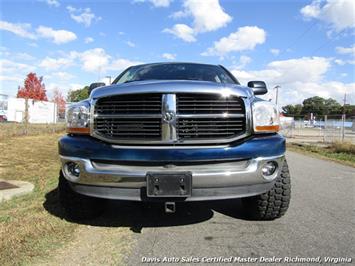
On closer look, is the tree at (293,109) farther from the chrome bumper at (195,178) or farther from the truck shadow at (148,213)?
the chrome bumper at (195,178)

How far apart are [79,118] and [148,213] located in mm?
1523

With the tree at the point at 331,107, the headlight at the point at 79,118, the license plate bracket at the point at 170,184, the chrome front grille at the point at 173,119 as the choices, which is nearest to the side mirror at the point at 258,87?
the chrome front grille at the point at 173,119

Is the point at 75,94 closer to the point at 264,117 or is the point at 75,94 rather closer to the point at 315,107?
the point at 315,107

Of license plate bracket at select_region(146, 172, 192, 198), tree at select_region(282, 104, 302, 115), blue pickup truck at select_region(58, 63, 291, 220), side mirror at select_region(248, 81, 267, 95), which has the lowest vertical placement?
license plate bracket at select_region(146, 172, 192, 198)

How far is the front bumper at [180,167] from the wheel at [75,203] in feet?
1.44

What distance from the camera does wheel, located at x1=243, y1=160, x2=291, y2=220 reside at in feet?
13.7

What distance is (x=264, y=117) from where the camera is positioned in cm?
382

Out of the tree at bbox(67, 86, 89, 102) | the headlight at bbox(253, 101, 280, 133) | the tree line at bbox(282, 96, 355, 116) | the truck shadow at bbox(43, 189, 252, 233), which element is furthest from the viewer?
the tree line at bbox(282, 96, 355, 116)

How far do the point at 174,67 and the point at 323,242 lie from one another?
3.04m

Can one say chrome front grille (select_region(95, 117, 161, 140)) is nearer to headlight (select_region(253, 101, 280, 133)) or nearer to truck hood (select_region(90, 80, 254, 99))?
truck hood (select_region(90, 80, 254, 99))

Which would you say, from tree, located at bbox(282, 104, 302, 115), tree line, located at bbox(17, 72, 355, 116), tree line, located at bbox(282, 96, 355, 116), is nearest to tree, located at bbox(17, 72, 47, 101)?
tree line, located at bbox(17, 72, 355, 116)

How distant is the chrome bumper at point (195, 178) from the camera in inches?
139

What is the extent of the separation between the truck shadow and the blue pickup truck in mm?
714

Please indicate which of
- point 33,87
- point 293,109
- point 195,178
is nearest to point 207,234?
point 195,178
